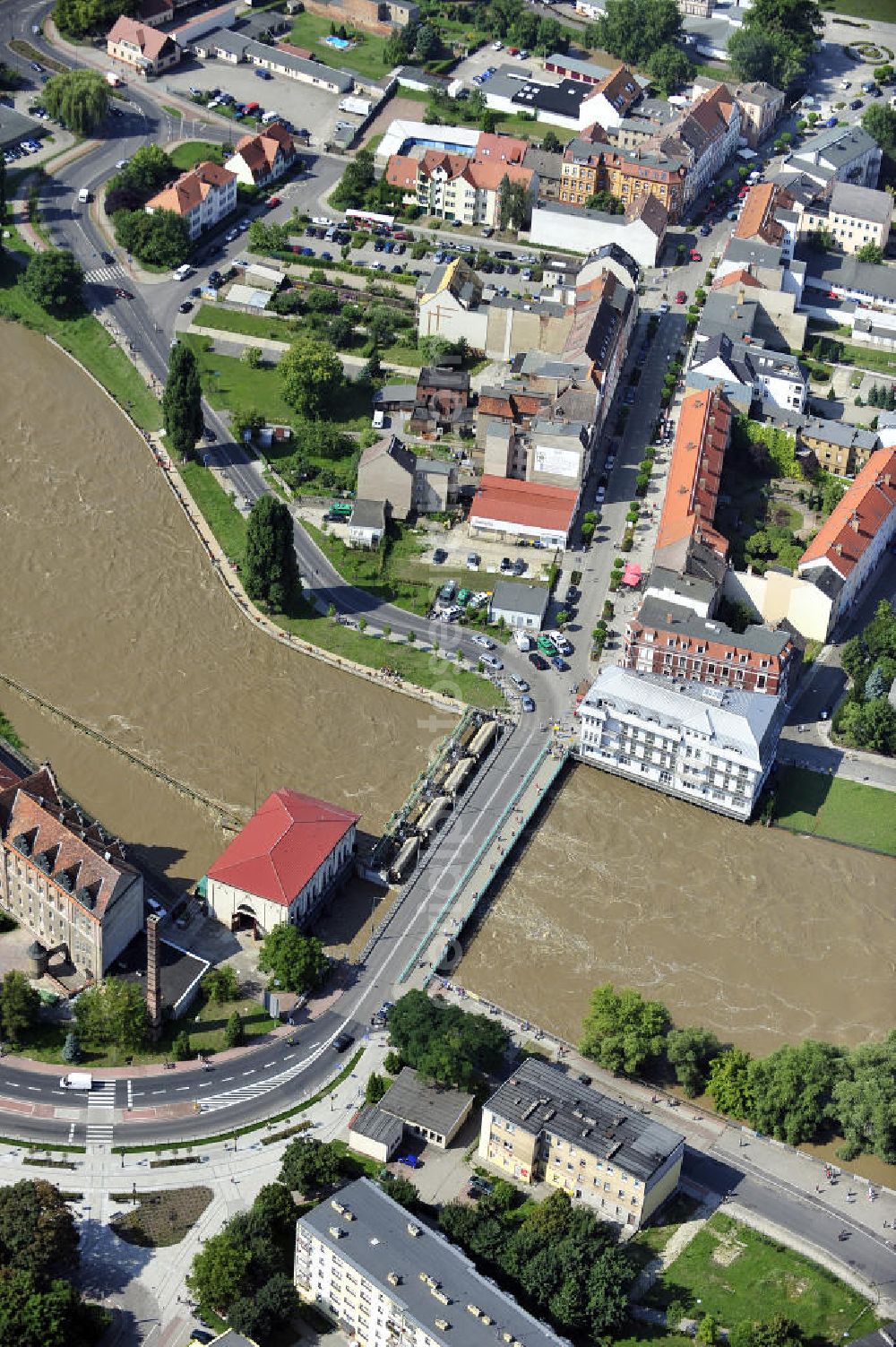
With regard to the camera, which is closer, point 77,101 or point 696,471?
point 696,471

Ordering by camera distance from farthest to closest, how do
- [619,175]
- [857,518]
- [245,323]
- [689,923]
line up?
[619,175], [245,323], [857,518], [689,923]

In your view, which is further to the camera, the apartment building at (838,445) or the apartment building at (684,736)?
the apartment building at (838,445)

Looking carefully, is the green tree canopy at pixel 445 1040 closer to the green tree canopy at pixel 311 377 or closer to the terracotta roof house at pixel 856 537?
the terracotta roof house at pixel 856 537

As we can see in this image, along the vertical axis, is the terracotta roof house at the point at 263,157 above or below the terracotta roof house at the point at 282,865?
above

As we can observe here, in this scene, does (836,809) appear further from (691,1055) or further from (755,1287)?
(755,1287)

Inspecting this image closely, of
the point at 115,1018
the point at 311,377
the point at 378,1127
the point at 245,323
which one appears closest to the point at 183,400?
the point at 311,377

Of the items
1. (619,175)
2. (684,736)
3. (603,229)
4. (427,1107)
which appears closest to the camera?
(427,1107)

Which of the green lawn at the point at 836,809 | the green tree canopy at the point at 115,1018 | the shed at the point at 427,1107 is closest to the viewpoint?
the shed at the point at 427,1107

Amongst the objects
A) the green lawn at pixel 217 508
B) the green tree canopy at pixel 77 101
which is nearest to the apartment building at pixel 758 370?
Result: the green lawn at pixel 217 508

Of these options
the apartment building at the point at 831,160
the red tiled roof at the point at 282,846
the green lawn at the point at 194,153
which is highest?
the apartment building at the point at 831,160
